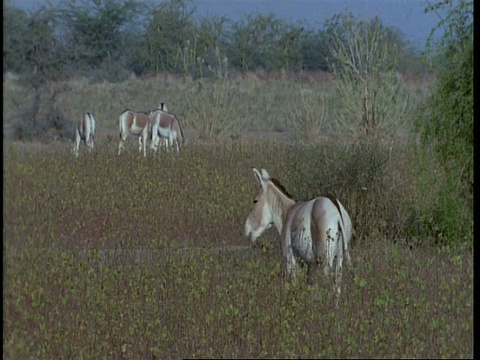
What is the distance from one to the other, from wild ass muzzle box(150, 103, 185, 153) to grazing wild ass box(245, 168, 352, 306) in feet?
22.2

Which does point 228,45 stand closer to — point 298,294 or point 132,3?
point 132,3

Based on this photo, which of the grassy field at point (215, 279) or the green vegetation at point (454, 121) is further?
the green vegetation at point (454, 121)

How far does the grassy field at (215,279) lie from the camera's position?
370 centimetres

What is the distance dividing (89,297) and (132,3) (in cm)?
1663

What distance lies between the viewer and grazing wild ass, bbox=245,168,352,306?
4180 mm

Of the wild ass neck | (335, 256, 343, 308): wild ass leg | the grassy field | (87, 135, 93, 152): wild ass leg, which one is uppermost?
the wild ass neck

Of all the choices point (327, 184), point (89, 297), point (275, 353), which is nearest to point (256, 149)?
point (327, 184)

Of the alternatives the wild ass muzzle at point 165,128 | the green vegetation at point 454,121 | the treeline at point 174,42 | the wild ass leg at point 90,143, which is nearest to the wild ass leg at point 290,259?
the green vegetation at point 454,121

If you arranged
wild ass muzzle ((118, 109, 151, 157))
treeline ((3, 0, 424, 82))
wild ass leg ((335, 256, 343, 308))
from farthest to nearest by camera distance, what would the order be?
treeline ((3, 0, 424, 82))
wild ass muzzle ((118, 109, 151, 157))
wild ass leg ((335, 256, 343, 308))

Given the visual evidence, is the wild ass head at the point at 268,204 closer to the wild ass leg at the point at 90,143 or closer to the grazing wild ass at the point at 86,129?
the wild ass leg at the point at 90,143

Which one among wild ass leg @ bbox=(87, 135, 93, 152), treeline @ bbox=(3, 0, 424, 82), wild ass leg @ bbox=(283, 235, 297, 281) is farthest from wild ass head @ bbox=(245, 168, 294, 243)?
treeline @ bbox=(3, 0, 424, 82)

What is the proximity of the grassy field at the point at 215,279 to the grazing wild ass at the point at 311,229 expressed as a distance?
12 centimetres

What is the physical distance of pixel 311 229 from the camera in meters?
4.23

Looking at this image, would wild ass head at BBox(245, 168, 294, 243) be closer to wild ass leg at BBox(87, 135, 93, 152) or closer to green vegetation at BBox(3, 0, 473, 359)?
green vegetation at BBox(3, 0, 473, 359)
